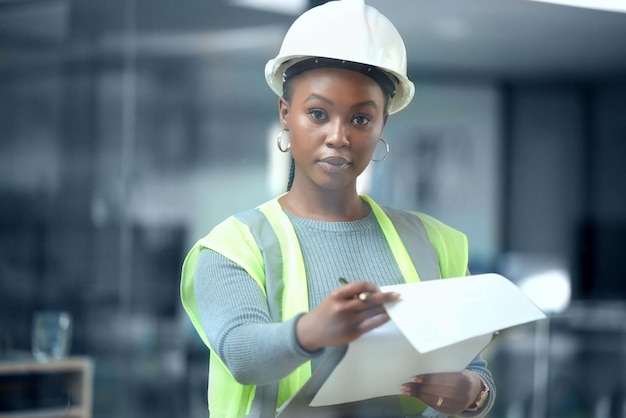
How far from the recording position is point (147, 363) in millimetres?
2467

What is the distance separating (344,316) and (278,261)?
160 mm

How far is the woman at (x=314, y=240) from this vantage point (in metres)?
0.93

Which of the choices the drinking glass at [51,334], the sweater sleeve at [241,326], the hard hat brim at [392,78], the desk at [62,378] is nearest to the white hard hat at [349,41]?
the hard hat brim at [392,78]

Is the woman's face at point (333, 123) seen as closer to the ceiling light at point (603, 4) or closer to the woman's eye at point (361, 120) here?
the woman's eye at point (361, 120)

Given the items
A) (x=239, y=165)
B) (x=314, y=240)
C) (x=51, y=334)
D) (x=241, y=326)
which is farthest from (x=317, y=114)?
(x=51, y=334)

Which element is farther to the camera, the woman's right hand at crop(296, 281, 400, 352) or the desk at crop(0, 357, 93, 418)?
the desk at crop(0, 357, 93, 418)

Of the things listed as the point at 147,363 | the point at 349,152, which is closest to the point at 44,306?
the point at 147,363

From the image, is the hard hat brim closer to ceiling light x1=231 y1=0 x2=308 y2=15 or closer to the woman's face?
the woman's face

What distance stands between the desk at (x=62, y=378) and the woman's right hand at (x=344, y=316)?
152 cm

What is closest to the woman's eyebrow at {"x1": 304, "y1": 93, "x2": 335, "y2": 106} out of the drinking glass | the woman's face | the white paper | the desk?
the woman's face

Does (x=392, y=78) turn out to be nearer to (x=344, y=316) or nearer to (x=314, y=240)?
(x=314, y=240)

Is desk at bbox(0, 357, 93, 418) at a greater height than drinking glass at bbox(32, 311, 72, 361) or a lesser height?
lesser

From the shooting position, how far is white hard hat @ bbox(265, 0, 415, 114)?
3.14ft

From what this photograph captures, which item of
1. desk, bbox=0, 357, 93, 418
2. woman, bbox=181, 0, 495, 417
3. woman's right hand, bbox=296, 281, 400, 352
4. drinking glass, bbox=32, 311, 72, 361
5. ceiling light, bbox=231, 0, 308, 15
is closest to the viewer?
woman's right hand, bbox=296, 281, 400, 352
